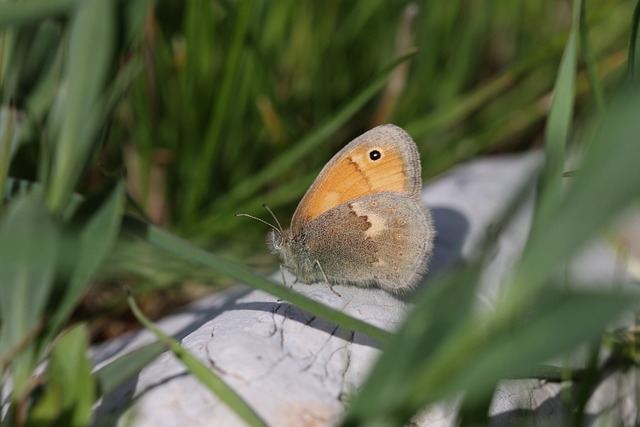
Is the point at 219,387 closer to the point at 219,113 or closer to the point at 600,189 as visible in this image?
the point at 600,189

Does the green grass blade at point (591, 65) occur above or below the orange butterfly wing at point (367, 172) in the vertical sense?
above

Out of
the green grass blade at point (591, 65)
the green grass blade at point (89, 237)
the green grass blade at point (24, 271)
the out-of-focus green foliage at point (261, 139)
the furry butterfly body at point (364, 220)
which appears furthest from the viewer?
the furry butterfly body at point (364, 220)

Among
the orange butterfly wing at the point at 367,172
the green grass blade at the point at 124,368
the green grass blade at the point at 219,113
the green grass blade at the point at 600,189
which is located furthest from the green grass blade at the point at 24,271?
the green grass blade at the point at 219,113

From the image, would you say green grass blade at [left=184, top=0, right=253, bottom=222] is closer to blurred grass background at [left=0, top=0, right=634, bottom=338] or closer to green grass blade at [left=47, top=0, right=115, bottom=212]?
blurred grass background at [left=0, top=0, right=634, bottom=338]

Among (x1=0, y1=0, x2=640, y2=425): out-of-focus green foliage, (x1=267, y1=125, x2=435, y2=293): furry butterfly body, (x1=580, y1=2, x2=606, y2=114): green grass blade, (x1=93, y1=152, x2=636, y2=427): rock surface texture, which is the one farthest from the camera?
(x1=267, y1=125, x2=435, y2=293): furry butterfly body

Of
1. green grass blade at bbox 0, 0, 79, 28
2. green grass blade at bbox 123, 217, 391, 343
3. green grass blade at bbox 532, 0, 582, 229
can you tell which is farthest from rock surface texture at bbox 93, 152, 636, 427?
green grass blade at bbox 0, 0, 79, 28

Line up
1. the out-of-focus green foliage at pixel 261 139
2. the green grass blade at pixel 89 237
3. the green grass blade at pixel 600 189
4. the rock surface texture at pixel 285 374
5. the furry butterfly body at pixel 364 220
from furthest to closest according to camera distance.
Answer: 1. the furry butterfly body at pixel 364 220
2. the rock surface texture at pixel 285 374
3. the green grass blade at pixel 89 237
4. the out-of-focus green foliage at pixel 261 139
5. the green grass blade at pixel 600 189

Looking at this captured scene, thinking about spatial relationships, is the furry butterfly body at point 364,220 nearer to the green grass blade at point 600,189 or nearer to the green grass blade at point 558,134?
the green grass blade at point 558,134
